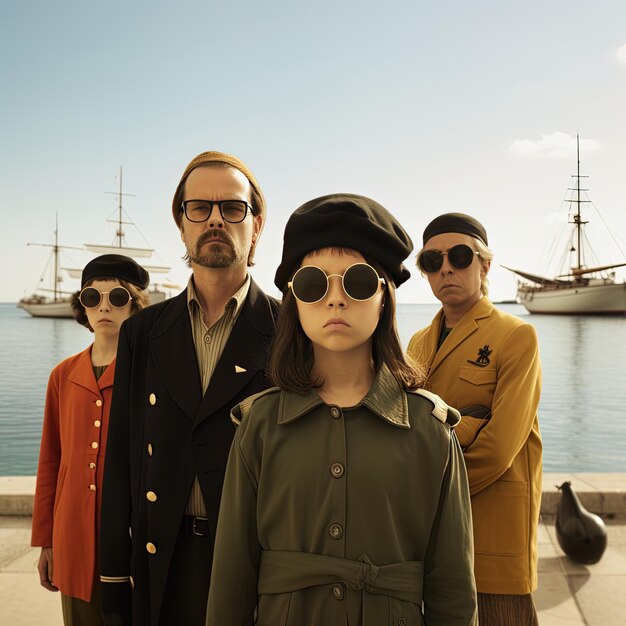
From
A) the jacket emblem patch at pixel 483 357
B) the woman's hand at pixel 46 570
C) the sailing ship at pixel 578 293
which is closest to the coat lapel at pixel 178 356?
the jacket emblem patch at pixel 483 357

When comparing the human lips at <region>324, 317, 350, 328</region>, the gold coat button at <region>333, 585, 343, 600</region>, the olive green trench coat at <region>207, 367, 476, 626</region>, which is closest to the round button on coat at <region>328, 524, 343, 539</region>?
the olive green trench coat at <region>207, 367, 476, 626</region>

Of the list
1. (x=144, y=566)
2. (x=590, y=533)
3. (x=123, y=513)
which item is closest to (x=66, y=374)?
(x=123, y=513)

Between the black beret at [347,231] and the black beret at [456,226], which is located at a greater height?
the black beret at [456,226]

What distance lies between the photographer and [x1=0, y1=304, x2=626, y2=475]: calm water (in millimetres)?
20938

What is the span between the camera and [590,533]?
14.5 feet

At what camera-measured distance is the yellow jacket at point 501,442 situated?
2316mm

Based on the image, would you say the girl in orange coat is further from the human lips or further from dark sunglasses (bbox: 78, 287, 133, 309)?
the human lips

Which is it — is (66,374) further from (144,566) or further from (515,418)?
(515,418)

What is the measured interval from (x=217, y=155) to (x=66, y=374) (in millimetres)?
1413

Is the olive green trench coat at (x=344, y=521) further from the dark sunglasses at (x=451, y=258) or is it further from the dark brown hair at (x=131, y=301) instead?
the dark brown hair at (x=131, y=301)

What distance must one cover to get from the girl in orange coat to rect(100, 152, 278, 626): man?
0.46 m

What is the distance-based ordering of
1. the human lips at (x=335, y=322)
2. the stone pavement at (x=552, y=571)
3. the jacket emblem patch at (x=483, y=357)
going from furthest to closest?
the stone pavement at (x=552, y=571), the jacket emblem patch at (x=483, y=357), the human lips at (x=335, y=322)

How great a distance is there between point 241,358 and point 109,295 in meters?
1.22

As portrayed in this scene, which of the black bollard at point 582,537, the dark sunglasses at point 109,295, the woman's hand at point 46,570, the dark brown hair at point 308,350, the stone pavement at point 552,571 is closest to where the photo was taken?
the dark brown hair at point 308,350
